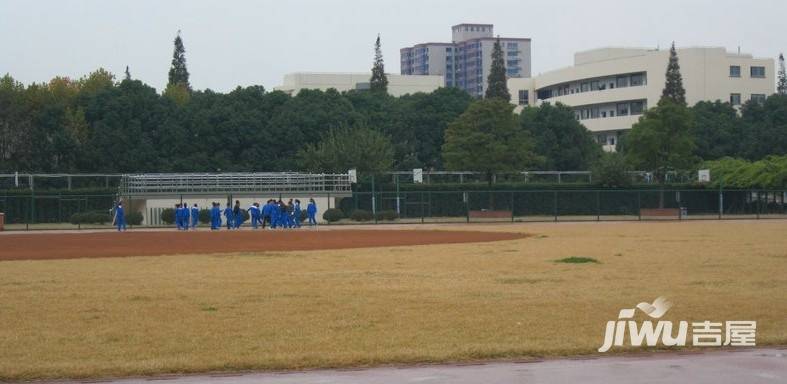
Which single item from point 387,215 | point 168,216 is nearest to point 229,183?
point 168,216

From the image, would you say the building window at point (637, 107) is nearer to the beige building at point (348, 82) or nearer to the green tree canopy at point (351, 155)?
the beige building at point (348, 82)

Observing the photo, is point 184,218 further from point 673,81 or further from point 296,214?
point 673,81

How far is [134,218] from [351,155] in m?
16.8

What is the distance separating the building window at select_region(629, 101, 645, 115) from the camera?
102500mm

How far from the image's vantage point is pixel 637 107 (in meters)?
103

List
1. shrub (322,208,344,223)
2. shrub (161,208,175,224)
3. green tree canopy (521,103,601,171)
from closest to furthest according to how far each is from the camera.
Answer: shrub (161,208,175,224) → shrub (322,208,344,223) → green tree canopy (521,103,601,171)

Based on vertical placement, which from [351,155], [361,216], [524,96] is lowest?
[361,216]

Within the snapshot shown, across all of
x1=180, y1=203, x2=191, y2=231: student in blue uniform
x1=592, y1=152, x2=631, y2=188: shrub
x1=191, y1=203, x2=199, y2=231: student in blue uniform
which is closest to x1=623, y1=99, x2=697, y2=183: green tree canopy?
x1=592, y1=152, x2=631, y2=188: shrub

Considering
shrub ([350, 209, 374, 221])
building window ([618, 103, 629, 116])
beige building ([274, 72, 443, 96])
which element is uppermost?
beige building ([274, 72, 443, 96])

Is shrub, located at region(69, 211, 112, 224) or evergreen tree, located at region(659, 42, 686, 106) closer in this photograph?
shrub, located at region(69, 211, 112, 224)

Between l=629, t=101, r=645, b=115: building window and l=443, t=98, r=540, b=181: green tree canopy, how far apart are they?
37957mm

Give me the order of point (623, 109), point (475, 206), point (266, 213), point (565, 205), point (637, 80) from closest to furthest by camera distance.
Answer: point (266, 213) → point (475, 206) → point (565, 205) → point (637, 80) → point (623, 109)

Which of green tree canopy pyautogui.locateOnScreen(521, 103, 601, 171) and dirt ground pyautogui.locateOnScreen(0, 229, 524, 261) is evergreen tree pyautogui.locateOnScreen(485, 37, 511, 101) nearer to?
green tree canopy pyautogui.locateOnScreen(521, 103, 601, 171)

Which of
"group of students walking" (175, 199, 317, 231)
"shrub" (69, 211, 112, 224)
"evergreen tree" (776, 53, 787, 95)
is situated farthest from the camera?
"evergreen tree" (776, 53, 787, 95)
